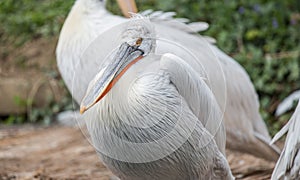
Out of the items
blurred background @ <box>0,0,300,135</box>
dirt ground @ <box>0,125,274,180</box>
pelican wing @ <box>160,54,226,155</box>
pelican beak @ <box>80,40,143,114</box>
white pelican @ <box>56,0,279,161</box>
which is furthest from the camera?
blurred background @ <box>0,0,300,135</box>

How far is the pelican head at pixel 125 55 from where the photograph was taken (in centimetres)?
336

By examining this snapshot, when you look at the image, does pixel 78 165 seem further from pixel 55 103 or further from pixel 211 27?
pixel 211 27

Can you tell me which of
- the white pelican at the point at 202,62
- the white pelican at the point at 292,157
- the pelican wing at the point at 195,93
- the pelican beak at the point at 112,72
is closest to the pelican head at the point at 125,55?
the pelican beak at the point at 112,72

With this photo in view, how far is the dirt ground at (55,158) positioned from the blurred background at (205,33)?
15.7 inches

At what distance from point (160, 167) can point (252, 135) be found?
5.42 ft

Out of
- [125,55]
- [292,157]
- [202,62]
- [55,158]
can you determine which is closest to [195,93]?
[125,55]

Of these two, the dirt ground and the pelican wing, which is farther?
the dirt ground

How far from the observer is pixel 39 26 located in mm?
8086

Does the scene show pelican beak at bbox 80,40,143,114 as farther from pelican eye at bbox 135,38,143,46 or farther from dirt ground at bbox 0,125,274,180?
dirt ground at bbox 0,125,274,180

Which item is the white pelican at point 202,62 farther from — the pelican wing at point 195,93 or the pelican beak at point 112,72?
the pelican beak at point 112,72

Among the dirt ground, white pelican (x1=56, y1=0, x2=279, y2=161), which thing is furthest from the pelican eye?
the dirt ground

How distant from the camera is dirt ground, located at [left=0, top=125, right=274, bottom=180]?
5352mm

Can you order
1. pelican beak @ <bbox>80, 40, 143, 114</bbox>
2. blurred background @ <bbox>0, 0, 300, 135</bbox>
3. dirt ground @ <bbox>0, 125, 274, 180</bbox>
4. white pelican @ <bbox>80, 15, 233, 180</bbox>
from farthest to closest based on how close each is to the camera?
1. blurred background @ <bbox>0, 0, 300, 135</bbox>
2. dirt ground @ <bbox>0, 125, 274, 180</bbox>
3. white pelican @ <bbox>80, 15, 233, 180</bbox>
4. pelican beak @ <bbox>80, 40, 143, 114</bbox>

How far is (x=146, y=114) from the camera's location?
353cm
